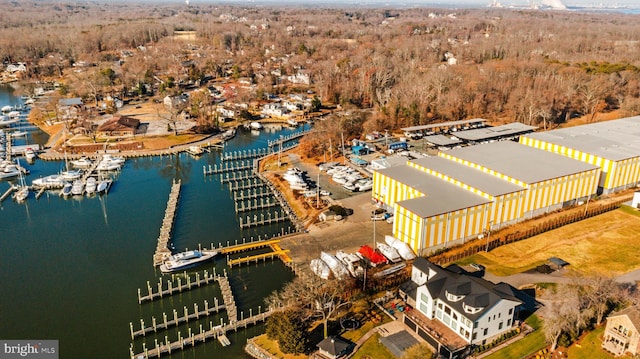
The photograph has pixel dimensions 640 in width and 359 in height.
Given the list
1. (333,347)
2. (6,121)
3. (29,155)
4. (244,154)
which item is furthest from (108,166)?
(333,347)

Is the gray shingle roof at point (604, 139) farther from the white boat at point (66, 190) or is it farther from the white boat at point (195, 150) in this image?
the white boat at point (66, 190)

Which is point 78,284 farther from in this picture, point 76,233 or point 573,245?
point 573,245

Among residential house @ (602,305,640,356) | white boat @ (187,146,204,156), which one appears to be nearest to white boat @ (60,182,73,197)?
white boat @ (187,146,204,156)

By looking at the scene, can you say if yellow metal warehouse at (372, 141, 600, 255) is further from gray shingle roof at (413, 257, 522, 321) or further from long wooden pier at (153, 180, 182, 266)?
long wooden pier at (153, 180, 182, 266)

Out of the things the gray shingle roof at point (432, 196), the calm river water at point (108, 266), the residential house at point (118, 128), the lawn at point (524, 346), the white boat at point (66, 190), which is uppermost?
the gray shingle roof at point (432, 196)

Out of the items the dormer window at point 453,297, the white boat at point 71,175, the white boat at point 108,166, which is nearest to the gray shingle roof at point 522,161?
the dormer window at point 453,297
